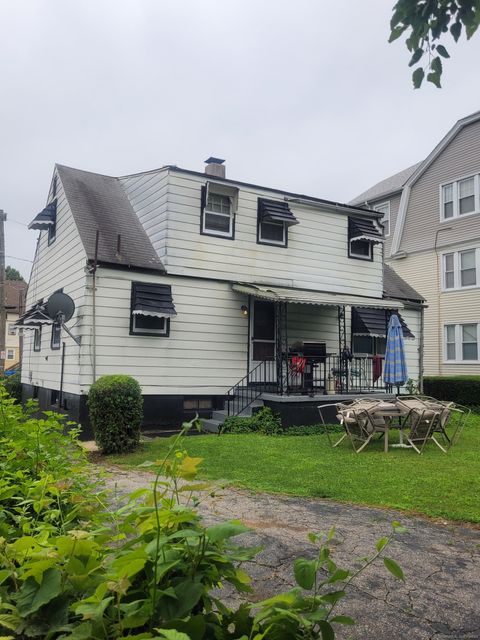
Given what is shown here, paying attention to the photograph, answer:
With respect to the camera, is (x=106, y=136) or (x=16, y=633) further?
(x=106, y=136)

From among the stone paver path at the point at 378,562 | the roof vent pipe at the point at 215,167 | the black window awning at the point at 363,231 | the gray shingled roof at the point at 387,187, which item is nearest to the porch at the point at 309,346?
the black window awning at the point at 363,231

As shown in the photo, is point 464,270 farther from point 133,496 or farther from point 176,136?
point 133,496

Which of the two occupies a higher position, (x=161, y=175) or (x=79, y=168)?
(x=79, y=168)

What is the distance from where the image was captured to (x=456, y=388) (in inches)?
620

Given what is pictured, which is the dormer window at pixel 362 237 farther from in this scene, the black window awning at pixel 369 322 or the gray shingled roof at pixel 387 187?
the gray shingled roof at pixel 387 187

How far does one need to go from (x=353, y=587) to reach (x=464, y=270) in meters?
19.2

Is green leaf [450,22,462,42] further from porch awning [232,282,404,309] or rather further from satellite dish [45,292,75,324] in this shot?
satellite dish [45,292,75,324]

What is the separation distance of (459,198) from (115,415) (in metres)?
17.3

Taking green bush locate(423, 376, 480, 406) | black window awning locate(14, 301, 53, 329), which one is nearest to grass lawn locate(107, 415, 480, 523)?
black window awning locate(14, 301, 53, 329)

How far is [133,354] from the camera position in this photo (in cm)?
1112

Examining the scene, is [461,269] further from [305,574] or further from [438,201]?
[305,574]

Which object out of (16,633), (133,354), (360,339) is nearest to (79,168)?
(133,354)

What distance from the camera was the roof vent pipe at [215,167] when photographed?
13750 mm

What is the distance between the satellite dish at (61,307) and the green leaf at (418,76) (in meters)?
9.11
